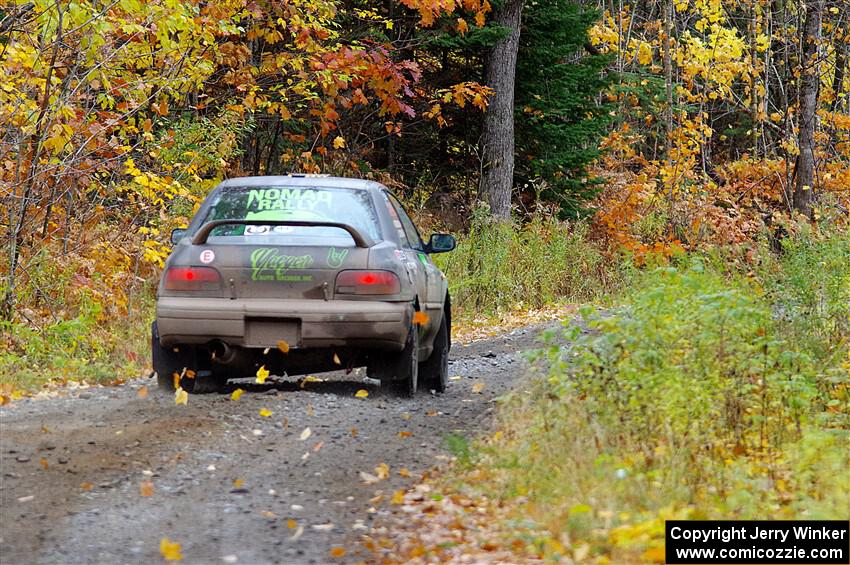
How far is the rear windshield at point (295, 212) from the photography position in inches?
343

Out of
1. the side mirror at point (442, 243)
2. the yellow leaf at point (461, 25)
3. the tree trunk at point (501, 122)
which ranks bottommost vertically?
the side mirror at point (442, 243)

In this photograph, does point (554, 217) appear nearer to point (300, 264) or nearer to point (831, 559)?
point (300, 264)

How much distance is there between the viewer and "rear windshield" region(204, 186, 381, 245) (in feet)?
28.6

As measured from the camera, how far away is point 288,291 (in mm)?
8484

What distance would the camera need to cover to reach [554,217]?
2044cm

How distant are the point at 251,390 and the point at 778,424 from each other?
4.15m

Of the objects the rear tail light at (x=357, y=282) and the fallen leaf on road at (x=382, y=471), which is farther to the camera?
the rear tail light at (x=357, y=282)

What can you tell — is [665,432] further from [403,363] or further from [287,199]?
[287,199]

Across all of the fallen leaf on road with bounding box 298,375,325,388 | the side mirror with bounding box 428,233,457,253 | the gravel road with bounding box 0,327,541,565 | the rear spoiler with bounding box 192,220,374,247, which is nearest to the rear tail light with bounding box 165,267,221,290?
the rear spoiler with bounding box 192,220,374,247

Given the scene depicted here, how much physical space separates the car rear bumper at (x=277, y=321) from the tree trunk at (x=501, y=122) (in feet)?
39.1

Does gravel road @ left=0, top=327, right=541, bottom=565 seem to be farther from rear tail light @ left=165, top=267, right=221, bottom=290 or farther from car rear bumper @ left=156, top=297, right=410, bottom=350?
rear tail light @ left=165, top=267, right=221, bottom=290

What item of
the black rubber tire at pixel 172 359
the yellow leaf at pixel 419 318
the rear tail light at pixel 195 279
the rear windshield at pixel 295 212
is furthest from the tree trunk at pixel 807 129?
the rear tail light at pixel 195 279

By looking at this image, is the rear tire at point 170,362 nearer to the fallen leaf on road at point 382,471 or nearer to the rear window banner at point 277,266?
the rear window banner at point 277,266

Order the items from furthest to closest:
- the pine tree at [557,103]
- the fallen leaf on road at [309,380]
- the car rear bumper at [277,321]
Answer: the pine tree at [557,103]
the fallen leaf on road at [309,380]
the car rear bumper at [277,321]
